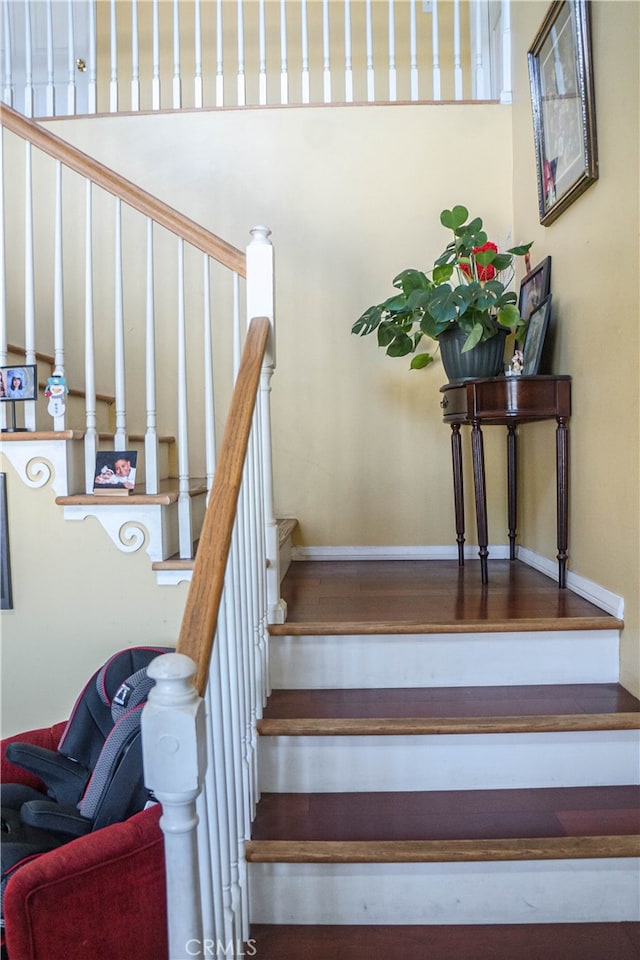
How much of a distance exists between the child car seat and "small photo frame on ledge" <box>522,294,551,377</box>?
1.80m

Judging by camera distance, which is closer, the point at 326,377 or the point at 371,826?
the point at 371,826

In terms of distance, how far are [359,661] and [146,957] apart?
37.8 inches

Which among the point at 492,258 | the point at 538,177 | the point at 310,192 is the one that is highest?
the point at 310,192

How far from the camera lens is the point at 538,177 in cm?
286

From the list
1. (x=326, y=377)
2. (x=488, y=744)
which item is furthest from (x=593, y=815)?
(x=326, y=377)

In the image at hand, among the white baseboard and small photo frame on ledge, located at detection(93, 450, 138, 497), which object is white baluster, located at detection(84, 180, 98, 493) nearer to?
small photo frame on ledge, located at detection(93, 450, 138, 497)

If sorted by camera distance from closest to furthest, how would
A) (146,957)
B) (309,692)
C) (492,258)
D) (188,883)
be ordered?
(188,883) → (146,957) → (309,692) → (492,258)

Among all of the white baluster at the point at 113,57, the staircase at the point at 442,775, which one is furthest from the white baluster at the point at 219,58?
the staircase at the point at 442,775

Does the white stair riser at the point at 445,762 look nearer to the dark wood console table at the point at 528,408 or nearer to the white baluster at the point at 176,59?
the dark wood console table at the point at 528,408

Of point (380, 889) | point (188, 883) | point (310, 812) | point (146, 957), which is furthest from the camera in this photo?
point (310, 812)

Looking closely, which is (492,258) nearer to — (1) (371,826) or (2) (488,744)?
(2) (488,744)

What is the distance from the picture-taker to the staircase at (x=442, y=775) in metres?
1.63

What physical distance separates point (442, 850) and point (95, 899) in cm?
80

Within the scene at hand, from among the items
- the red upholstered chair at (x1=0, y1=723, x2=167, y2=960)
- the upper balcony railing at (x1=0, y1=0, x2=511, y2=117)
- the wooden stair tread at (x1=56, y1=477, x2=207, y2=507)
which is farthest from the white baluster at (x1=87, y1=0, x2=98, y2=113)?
the red upholstered chair at (x1=0, y1=723, x2=167, y2=960)
